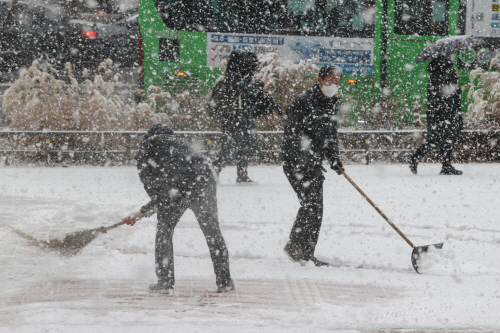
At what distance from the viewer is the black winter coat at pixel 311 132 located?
5.57 metres

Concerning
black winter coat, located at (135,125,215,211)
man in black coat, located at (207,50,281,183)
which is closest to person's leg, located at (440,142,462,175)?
man in black coat, located at (207,50,281,183)

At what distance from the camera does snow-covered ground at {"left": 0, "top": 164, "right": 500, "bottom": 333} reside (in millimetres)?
4266

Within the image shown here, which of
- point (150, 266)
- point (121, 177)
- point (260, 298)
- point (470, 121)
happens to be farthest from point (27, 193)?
point (470, 121)

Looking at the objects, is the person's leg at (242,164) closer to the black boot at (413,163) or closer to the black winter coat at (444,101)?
the black boot at (413,163)

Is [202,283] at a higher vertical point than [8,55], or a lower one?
lower

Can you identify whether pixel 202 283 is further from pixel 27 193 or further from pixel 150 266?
pixel 27 193

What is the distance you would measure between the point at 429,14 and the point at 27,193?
8.93m

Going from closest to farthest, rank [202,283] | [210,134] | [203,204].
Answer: [203,204] < [202,283] < [210,134]

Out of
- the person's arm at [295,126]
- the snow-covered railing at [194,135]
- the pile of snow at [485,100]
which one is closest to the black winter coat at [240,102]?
the snow-covered railing at [194,135]

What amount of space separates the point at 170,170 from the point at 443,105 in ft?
24.3

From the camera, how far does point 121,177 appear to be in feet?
36.2

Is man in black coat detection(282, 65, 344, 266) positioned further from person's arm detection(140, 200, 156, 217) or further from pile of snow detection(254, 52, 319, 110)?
pile of snow detection(254, 52, 319, 110)

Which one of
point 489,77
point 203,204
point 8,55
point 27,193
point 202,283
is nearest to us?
point 203,204

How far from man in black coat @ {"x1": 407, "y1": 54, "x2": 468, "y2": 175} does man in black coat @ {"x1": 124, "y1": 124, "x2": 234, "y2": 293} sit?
23.0ft
